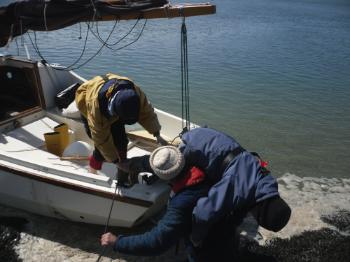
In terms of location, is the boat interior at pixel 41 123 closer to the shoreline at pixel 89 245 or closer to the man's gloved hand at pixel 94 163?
the man's gloved hand at pixel 94 163

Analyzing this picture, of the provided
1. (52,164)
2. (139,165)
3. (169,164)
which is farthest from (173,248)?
(169,164)

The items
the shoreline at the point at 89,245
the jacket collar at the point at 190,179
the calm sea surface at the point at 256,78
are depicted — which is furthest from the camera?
the calm sea surface at the point at 256,78

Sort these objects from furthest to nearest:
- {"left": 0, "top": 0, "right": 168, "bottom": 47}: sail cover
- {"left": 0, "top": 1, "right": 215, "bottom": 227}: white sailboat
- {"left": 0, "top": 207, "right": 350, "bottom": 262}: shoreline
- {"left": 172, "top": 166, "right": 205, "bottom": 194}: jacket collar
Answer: {"left": 0, "top": 0, "right": 168, "bottom": 47}: sail cover
{"left": 0, "top": 207, "right": 350, "bottom": 262}: shoreline
{"left": 0, "top": 1, "right": 215, "bottom": 227}: white sailboat
{"left": 172, "top": 166, "right": 205, "bottom": 194}: jacket collar

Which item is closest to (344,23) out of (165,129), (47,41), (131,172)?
(47,41)

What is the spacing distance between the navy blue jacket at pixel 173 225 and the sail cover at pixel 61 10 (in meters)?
2.99

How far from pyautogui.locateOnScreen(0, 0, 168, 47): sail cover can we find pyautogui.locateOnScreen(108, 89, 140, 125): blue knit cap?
5.94 feet

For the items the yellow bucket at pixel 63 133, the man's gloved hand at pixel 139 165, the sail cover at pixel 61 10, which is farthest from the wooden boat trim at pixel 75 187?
the sail cover at pixel 61 10

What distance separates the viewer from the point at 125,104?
346 centimetres

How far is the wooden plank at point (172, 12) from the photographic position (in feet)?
15.3

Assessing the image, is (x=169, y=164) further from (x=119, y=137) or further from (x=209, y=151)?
(x=119, y=137)

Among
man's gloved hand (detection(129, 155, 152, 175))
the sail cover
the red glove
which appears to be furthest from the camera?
the sail cover

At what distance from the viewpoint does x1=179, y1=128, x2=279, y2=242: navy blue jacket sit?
2570mm

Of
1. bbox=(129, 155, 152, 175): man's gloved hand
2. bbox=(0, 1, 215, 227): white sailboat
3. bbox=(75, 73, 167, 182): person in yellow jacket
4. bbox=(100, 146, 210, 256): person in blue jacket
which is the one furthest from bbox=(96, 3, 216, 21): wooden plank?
bbox=(100, 146, 210, 256): person in blue jacket

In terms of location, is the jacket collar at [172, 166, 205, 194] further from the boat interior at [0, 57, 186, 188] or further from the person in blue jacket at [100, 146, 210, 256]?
the boat interior at [0, 57, 186, 188]
